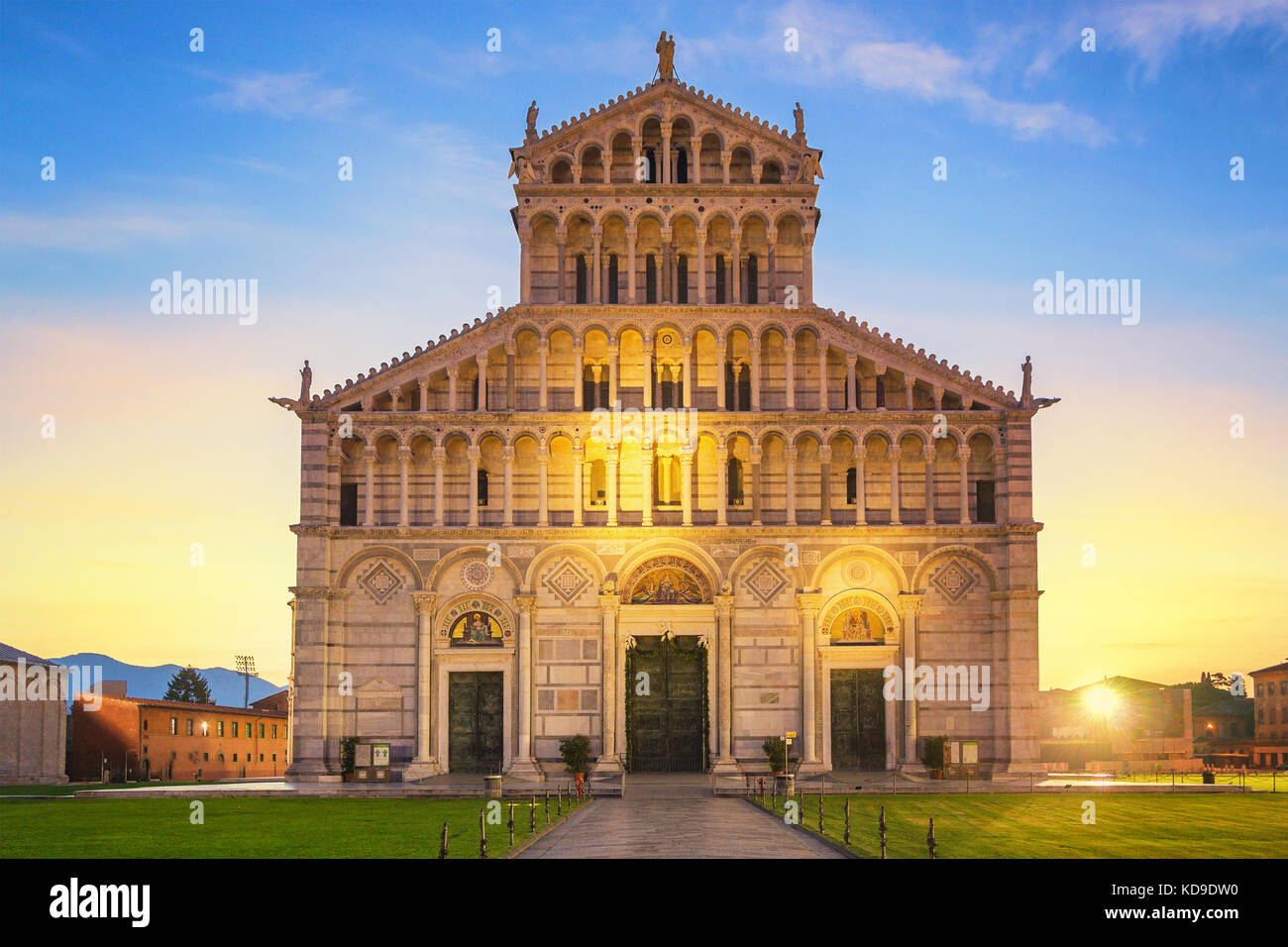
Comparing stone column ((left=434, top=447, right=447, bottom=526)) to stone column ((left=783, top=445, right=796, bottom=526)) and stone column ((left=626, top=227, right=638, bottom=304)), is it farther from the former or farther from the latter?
stone column ((left=783, top=445, right=796, bottom=526))

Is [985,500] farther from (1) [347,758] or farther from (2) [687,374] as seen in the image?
(1) [347,758]

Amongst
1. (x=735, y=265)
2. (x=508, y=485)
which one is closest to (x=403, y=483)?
(x=508, y=485)

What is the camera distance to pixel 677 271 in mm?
57594

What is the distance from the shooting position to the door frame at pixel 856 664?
53.2 metres

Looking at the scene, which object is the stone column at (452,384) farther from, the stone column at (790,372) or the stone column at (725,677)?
the stone column at (790,372)

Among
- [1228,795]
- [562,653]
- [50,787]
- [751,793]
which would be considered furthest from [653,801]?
[50,787]

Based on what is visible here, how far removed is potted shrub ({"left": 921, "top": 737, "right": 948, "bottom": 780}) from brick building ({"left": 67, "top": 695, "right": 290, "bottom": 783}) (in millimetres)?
44367

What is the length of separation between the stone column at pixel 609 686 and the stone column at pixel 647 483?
337cm

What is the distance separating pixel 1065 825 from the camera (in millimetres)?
35562

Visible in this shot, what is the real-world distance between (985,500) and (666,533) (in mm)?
12713

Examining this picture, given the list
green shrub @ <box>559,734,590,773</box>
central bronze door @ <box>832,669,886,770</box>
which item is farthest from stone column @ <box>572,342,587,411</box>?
central bronze door @ <box>832,669,886,770</box>

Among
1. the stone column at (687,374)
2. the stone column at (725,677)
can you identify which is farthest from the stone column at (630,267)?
the stone column at (725,677)
